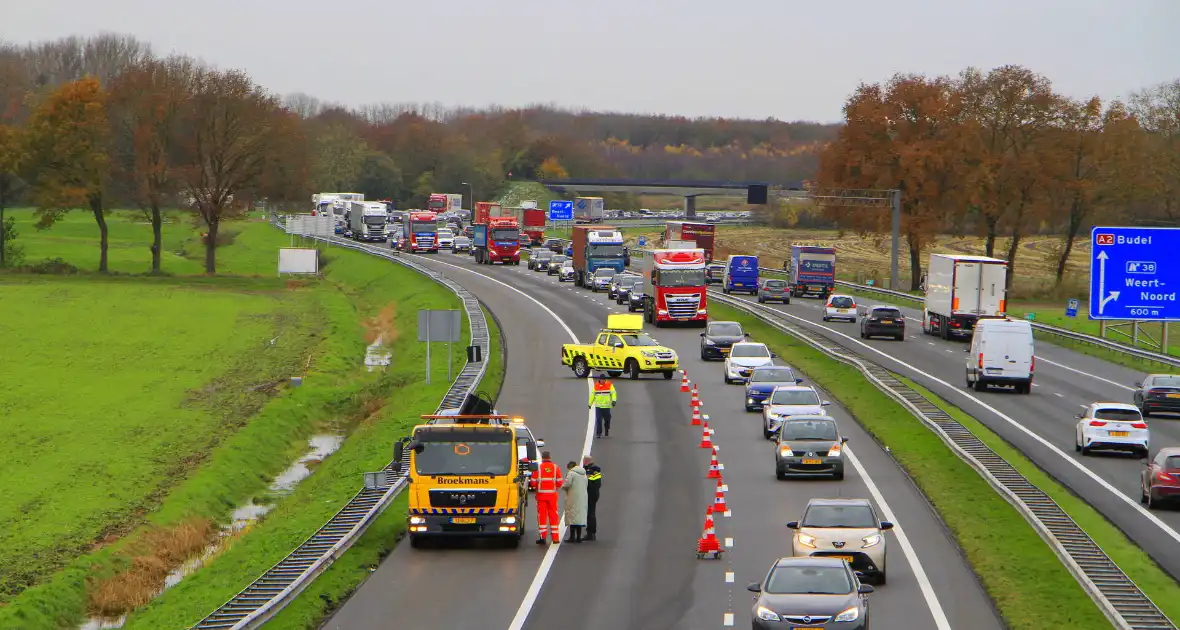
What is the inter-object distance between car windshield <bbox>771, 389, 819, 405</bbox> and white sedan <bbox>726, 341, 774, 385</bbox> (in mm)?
11581

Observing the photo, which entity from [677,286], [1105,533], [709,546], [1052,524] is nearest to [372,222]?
[677,286]

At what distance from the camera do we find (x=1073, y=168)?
105875 mm

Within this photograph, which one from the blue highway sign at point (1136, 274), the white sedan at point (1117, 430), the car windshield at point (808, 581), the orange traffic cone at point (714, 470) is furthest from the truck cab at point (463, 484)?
the blue highway sign at point (1136, 274)

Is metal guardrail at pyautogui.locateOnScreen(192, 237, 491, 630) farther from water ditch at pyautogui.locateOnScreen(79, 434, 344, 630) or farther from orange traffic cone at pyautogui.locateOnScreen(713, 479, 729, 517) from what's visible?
orange traffic cone at pyautogui.locateOnScreen(713, 479, 729, 517)

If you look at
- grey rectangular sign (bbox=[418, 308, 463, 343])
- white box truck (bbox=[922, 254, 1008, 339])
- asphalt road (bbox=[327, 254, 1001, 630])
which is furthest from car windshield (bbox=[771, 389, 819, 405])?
white box truck (bbox=[922, 254, 1008, 339])

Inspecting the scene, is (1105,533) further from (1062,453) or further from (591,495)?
(1062,453)

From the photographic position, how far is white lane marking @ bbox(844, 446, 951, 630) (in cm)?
2264

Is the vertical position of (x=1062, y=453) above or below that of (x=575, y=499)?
below

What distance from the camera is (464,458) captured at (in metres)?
27.4

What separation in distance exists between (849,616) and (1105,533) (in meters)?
12.1

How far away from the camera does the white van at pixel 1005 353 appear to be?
170 ft

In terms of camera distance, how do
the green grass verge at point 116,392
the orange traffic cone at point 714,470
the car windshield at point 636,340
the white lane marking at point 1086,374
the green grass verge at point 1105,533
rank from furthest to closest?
the car windshield at point 636,340 → the white lane marking at point 1086,374 → the green grass verge at point 116,392 → the orange traffic cone at point 714,470 → the green grass verge at point 1105,533

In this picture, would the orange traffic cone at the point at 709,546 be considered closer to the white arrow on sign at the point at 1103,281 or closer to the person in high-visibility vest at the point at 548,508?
the person in high-visibility vest at the point at 548,508

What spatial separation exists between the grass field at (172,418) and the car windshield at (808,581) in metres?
9.92
